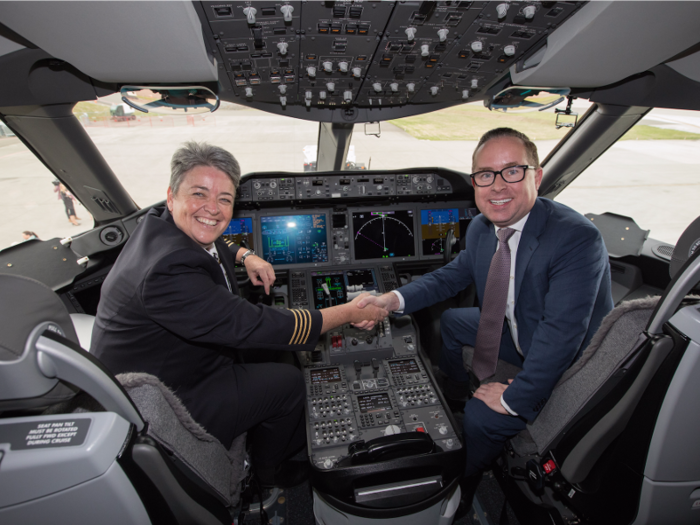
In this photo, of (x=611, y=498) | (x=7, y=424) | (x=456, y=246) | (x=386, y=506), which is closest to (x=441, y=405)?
(x=386, y=506)

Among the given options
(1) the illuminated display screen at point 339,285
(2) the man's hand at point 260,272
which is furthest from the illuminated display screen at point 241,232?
(1) the illuminated display screen at point 339,285

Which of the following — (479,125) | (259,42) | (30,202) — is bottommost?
(30,202)

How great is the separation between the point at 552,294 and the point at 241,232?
80.4 inches

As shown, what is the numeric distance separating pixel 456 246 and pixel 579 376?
157 centimetres

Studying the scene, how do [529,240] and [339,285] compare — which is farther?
[339,285]

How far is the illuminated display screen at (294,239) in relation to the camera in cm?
266

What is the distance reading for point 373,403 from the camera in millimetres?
1863

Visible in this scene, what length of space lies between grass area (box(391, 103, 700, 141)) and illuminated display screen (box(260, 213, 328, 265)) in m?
1.22

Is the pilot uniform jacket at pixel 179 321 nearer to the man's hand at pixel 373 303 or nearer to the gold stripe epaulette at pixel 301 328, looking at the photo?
the gold stripe epaulette at pixel 301 328

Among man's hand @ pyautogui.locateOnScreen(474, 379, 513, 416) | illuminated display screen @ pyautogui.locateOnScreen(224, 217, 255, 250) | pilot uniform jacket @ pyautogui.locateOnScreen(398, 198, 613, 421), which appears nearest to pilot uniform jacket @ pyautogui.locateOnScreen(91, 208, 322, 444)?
man's hand @ pyautogui.locateOnScreen(474, 379, 513, 416)

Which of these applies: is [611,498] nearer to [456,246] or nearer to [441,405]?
[441,405]

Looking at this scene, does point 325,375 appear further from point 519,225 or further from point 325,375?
point 519,225

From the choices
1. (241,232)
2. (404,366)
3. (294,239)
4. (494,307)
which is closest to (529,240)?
(494,307)

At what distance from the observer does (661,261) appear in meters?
2.50
